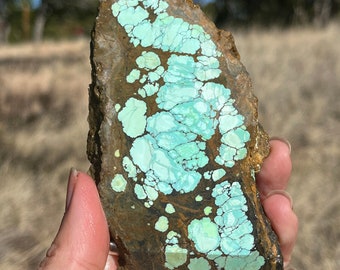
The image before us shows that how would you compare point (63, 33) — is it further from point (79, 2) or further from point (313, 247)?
point (313, 247)

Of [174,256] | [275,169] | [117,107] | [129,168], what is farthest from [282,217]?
[117,107]

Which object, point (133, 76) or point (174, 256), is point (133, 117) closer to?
point (133, 76)

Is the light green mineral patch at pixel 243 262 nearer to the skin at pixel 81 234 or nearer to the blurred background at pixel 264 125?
the skin at pixel 81 234

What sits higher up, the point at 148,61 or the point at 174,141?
the point at 148,61

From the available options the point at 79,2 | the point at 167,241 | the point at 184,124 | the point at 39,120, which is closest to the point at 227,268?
the point at 167,241

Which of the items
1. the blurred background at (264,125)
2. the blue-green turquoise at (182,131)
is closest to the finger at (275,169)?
the blue-green turquoise at (182,131)
